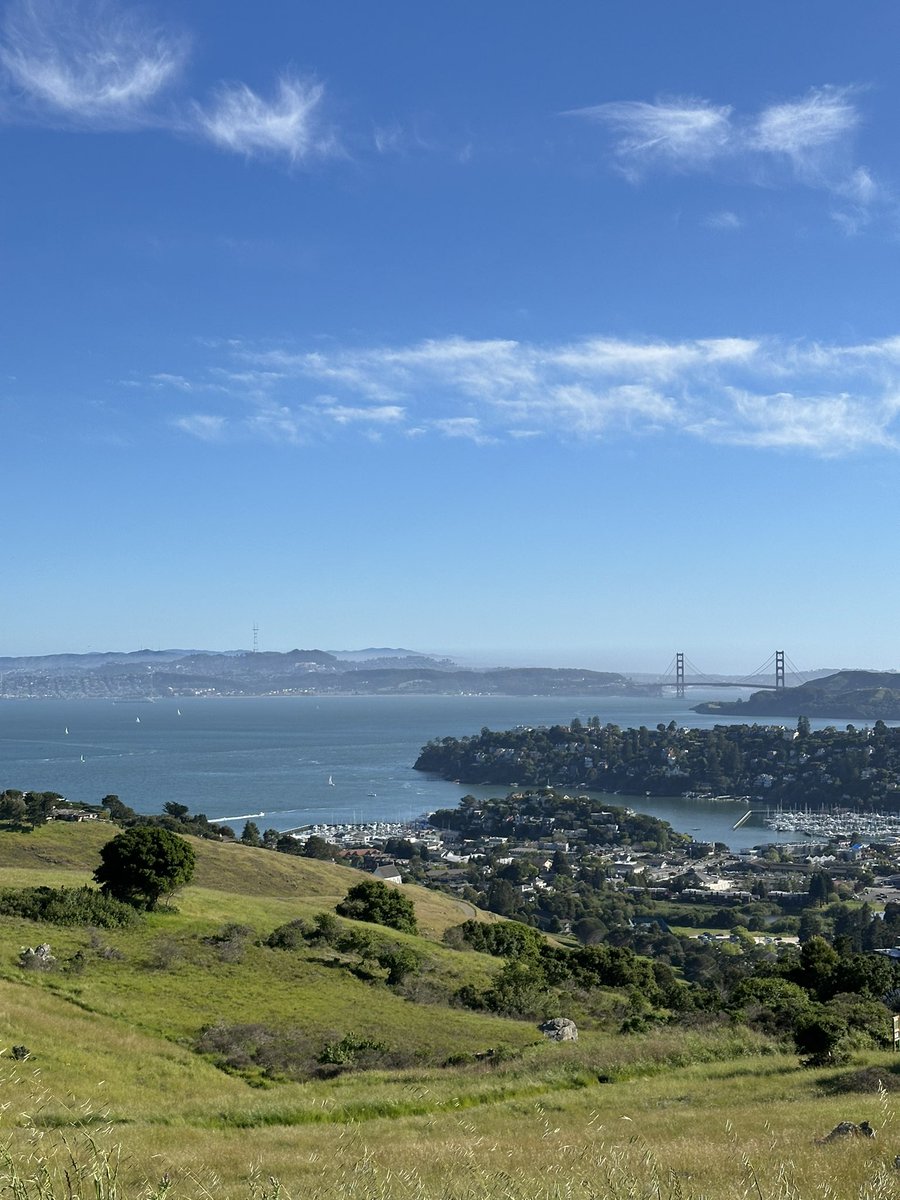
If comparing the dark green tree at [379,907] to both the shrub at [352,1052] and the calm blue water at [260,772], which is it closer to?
the shrub at [352,1052]

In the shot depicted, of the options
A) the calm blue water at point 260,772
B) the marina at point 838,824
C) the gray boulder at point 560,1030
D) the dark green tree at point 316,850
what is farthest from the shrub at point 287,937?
the marina at point 838,824

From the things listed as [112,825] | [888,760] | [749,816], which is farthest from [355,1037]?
[888,760]

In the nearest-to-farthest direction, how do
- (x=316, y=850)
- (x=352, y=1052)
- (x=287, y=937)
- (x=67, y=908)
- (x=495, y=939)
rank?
(x=352, y=1052)
(x=67, y=908)
(x=287, y=937)
(x=495, y=939)
(x=316, y=850)

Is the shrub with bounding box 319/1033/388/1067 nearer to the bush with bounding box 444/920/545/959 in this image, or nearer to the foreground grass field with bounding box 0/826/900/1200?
the foreground grass field with bounding box 0/826/900/1200

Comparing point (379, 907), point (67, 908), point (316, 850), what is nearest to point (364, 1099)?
point (67, 908)

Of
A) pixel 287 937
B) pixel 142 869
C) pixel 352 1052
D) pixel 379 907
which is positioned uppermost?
pixel 142 869

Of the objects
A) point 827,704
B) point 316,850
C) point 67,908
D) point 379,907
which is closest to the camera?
point 67,908

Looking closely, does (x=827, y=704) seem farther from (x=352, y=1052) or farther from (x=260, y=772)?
(x=352, y=1052)
